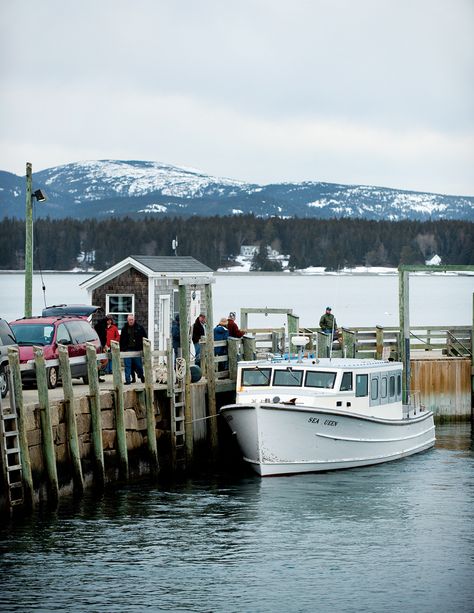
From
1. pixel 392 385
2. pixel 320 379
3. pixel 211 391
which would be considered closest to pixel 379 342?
pixel 392 385

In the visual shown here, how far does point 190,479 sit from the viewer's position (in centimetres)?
2630

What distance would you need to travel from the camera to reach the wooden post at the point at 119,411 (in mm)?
24047

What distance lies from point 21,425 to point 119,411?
3.45 m

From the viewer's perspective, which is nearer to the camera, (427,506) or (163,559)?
(163,559)

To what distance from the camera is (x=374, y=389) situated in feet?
92.3

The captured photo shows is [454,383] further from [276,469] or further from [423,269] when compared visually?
[276,469]

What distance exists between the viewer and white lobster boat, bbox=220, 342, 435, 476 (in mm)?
26156

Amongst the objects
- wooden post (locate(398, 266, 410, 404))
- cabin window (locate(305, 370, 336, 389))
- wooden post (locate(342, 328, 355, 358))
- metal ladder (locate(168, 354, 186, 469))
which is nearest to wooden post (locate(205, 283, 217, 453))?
metal ladder (locate(168, 354, 186, 469))

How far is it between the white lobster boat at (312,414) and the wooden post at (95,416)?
392cm

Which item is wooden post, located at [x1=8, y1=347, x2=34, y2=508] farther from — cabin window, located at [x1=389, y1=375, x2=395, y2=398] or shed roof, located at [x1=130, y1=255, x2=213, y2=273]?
shed roof, located at [x1=130, y1=255, x2=213, y2=273]

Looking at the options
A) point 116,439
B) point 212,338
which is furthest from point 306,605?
point 212,338

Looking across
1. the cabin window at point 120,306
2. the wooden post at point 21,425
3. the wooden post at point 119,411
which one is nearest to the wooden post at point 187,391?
the wooden post at point 119,411

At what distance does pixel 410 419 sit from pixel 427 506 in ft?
18.1

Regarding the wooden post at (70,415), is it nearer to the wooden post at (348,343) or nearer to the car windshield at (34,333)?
the car windshield at (34,333)
